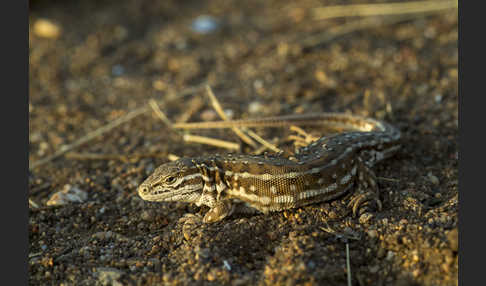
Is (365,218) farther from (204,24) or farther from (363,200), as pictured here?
(204,24)

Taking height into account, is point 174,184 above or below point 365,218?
above

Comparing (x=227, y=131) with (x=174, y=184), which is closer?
(x=174, y=184)

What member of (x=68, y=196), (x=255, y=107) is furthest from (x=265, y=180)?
(x=255, y=107)

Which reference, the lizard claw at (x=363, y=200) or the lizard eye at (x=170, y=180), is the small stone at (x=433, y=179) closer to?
the lizard claw at (x=363, y=200)

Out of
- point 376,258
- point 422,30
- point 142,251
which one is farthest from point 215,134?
point 422,30

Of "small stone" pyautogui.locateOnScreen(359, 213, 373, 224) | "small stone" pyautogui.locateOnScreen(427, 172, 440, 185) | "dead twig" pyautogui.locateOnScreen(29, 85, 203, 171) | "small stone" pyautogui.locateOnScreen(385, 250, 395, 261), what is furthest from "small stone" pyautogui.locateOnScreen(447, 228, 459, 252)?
"dead twig" pyautogui.locateOnScreen(29, 85, 203, 171)

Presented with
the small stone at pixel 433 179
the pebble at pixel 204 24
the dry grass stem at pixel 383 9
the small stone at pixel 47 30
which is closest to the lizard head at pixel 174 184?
the small stone at pixel 433 179

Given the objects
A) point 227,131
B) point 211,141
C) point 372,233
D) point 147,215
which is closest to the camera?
point 372,233
